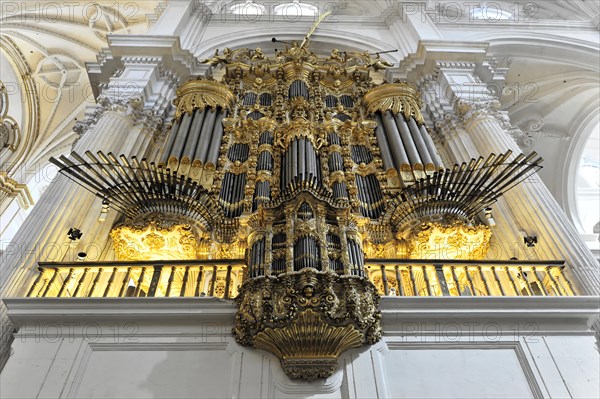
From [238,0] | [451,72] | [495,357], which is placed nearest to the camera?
[495,357]

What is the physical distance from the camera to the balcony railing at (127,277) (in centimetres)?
472

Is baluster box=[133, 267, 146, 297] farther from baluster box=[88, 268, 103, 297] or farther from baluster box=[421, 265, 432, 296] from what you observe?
baluster box=[421, 265, 432, 296]

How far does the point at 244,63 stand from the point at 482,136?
18.8ft

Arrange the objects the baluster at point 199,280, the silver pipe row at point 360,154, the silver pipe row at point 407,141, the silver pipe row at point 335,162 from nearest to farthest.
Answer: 1. the baluster at point 199,280
2. the silver pipe row at point 335,162
3. the silver pipe row at point 407,141
4. the silver pipe row at point 360,154

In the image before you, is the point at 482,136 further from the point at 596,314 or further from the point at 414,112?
the point at 596,314

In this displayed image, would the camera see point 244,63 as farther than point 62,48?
No

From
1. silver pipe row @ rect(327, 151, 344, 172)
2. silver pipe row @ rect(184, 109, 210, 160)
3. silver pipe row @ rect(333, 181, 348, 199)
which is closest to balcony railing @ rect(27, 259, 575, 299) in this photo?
silver pipe row @ rect(333, 181, 348, 199)

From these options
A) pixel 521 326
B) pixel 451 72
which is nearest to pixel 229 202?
pixel 521 326

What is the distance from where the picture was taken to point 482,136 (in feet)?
24.5

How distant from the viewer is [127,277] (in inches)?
188

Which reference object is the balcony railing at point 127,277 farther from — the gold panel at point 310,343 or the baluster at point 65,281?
the gold panel at point 310,343

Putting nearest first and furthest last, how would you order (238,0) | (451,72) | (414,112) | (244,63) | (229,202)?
(229,202)
(414,112)
(451,72)
(244,63)
(238,0)

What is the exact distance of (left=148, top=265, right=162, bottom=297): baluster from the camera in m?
4.67

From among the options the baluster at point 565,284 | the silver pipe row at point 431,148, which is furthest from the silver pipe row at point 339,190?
the baluster at point 565,284
